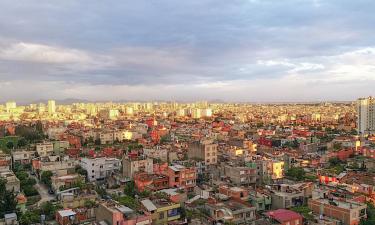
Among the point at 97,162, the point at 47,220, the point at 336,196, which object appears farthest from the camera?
the point at 97,162

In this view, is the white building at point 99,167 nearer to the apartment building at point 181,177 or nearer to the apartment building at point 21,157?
the apartment building at point 181,177

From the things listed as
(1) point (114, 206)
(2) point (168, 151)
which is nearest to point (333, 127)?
(2) point (168, 151)

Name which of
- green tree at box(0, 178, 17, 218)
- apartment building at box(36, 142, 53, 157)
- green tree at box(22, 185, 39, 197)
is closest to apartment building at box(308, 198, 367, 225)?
green tree at box(0, 178, 17, 218)

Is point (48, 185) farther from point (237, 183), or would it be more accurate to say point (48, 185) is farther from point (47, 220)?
point (237, 183)

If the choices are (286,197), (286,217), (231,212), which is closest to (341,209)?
(286,217)

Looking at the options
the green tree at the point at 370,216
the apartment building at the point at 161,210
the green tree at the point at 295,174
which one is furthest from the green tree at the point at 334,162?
the apartment building at the point at 161,210

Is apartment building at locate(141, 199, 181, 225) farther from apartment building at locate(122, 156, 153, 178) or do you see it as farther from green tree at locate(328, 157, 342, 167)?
green tree at locate(328, 157, 342, 167)

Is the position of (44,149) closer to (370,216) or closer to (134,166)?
(134,166)

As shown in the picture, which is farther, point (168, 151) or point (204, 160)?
point (168, 151)
